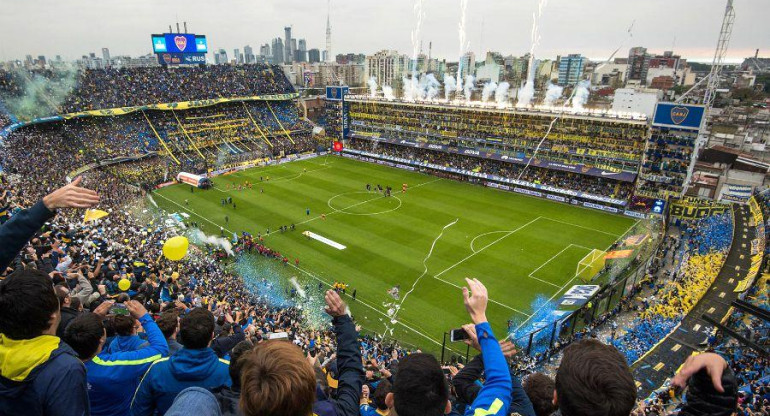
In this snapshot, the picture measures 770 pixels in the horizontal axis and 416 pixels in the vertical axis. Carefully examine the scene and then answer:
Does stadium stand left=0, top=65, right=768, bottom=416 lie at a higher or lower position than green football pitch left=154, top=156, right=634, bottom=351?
higher

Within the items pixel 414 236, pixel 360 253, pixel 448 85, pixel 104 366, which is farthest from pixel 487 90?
pixel 104 366

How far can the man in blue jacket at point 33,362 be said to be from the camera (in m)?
3.32

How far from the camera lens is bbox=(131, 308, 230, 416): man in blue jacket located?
4.27m

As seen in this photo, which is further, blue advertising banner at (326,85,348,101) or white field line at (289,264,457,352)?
blue advertising banner at (326,85,348,101)

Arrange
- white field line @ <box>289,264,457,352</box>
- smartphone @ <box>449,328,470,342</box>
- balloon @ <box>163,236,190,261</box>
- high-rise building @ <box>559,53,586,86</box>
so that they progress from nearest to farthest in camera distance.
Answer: smartphone @ <box>449,328,470,342</box> < balloon @ <box>163,236,190,261</box> < white field line @ <box>289,264,457,352</box> < high-rise building @ <box>559,53,586,86</box>

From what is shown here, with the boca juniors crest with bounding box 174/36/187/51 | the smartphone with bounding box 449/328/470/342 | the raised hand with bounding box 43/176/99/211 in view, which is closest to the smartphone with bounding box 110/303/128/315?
the raised hand with bounding box 43/176/99/211

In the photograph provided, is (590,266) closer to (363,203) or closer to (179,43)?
(363,203)

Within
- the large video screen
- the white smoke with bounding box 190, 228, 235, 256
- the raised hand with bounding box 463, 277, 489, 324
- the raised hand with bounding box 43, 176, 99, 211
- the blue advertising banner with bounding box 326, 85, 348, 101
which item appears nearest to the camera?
the raised hand with bounding box 463, 277, 489, 324

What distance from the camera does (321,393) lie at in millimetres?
4277

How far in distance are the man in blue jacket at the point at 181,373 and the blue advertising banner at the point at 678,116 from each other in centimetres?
4828

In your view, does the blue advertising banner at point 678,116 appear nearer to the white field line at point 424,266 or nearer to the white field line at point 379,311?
the white field line at point 424,266

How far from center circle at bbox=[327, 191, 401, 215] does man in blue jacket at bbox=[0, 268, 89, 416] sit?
39153 millimetres

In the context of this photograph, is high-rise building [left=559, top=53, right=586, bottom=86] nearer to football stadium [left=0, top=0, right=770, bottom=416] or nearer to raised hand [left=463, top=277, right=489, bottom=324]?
football stadium [left=0, top=0, right=770, bottom=416]

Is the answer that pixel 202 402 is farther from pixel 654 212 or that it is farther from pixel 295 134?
pixel 295 134
